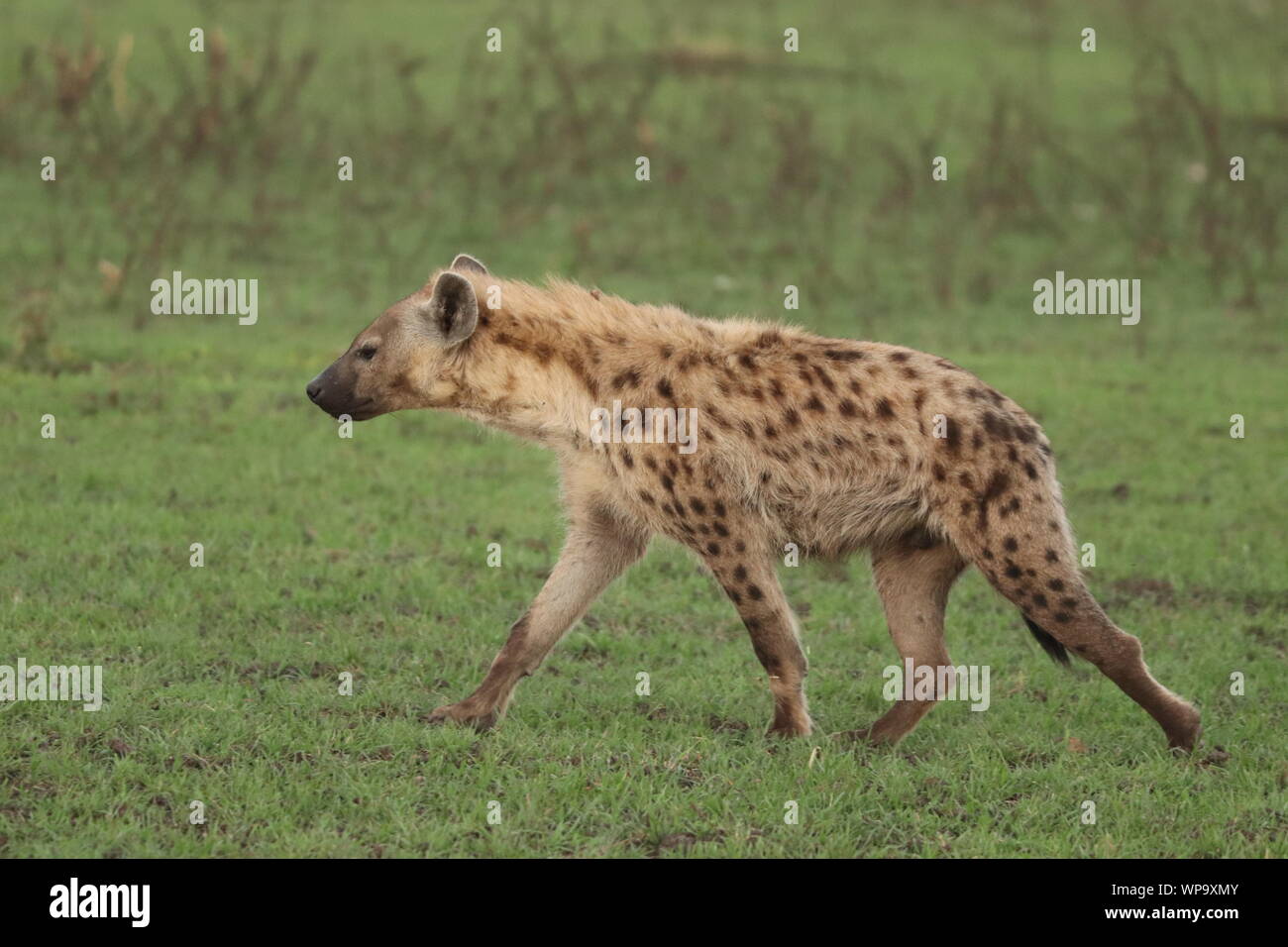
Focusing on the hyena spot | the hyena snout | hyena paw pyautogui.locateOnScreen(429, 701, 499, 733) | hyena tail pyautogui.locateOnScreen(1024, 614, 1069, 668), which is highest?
the hyena spot

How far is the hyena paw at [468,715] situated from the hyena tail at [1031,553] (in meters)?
1.45

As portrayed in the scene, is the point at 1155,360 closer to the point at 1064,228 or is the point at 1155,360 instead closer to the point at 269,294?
the point at 1064,228

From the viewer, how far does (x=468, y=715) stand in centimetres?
520

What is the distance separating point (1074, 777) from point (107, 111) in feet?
31.7

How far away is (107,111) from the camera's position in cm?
1252

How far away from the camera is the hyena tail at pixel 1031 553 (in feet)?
16.2

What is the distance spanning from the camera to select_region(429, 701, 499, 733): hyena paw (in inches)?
204

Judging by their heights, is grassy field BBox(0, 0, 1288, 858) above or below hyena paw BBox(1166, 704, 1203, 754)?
above

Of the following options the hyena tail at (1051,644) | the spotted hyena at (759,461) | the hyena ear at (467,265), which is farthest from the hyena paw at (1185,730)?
the hyena ear at (467,265)

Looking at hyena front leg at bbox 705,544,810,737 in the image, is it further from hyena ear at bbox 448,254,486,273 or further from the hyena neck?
hyena ear at bbox 448,254,486,273

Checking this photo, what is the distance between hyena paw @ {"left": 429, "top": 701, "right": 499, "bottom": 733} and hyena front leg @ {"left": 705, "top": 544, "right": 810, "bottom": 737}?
2.62ft

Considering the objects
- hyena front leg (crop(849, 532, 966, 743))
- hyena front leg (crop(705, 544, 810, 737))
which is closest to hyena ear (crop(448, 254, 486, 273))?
hyena front leg (crop(705, 544, 810, 737))

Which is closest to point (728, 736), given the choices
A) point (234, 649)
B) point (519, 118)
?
point (234, 649)

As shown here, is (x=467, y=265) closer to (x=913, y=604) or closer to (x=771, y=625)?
(x=771, y=625)
